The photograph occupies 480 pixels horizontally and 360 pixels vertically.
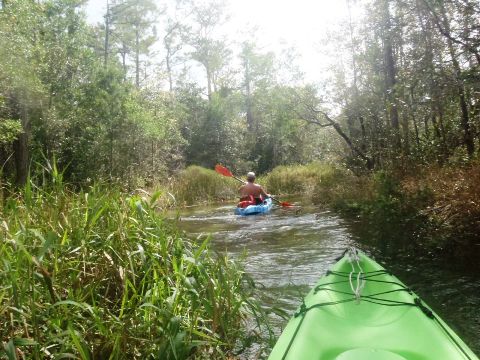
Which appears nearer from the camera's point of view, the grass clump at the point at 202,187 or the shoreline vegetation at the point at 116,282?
the shoreline vegetation at the point at 116,282

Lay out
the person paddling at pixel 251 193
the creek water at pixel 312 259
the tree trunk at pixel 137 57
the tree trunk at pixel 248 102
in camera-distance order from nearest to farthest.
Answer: the creek water at pixel 312 259, the person paddling at pixel 251 193, the tree trunk at pixel 137 57, the tree trunk at pixel 248 102

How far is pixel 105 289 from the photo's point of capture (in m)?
2.69

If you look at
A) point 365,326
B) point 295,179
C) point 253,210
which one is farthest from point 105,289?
point 295,179

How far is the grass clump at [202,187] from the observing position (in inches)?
612

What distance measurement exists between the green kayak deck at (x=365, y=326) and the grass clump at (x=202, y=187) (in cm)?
1219

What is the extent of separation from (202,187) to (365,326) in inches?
543

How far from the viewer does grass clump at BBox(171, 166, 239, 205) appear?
15.6 meters

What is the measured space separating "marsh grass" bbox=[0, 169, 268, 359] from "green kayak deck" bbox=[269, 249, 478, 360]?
1.45 ft

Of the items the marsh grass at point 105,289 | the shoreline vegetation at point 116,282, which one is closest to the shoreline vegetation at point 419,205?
the shoreline vegetation at point 116,282

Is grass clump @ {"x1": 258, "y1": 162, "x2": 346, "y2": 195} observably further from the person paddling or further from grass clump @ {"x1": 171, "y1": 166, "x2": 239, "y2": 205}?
the person paddling

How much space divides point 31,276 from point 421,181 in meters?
5.71

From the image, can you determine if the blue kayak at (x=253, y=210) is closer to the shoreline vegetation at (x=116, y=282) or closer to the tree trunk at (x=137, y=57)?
the shoreline vegetation at (x=116, y=282)

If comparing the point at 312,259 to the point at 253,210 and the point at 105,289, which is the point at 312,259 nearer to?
the point at 105,289

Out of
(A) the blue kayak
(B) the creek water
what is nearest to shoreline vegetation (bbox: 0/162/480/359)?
(B) the creek water
